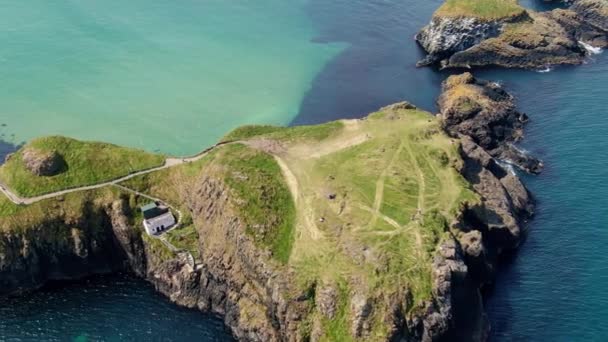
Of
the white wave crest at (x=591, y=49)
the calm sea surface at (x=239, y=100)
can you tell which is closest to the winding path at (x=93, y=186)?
the calm sea surface at (x=239, y=100)

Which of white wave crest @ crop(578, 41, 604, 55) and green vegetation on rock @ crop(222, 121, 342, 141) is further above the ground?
white wave crest @ crop(578, 41, 604, 55)

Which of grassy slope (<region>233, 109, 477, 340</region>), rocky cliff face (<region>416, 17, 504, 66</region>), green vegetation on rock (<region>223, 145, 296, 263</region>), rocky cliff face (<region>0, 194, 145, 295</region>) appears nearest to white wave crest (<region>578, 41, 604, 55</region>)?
rocky cliff face (<region>416, 17, 504, 66</region>)

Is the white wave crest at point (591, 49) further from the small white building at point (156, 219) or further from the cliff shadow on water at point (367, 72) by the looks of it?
the small white building at point (156, 219)

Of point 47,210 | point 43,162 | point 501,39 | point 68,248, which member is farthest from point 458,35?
point 68,248

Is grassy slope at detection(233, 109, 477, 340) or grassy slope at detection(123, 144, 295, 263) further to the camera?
grassy slope at detection(123, 144, 295, 263)

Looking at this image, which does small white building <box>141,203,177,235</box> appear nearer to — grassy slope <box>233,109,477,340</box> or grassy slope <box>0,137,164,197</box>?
grassy slope <box>0,137,164,197</box>
